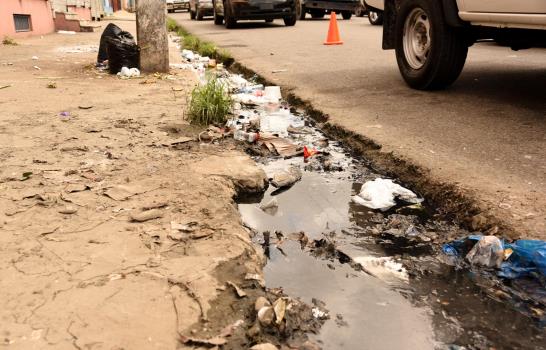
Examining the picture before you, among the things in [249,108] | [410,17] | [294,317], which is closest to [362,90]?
[410,17]

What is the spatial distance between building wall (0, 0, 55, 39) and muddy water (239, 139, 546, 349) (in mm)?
10812

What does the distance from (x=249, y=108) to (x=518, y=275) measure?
140 inches

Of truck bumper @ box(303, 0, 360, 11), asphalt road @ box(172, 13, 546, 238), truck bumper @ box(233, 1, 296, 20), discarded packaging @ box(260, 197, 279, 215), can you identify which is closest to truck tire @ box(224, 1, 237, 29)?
truck bumper @ box(233, 1, 296, 20)

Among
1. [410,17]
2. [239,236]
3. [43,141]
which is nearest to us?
[239,236]

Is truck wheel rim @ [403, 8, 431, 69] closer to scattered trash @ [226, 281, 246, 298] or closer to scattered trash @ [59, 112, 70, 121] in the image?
scattered trash @ [59, 112, 70, 121]

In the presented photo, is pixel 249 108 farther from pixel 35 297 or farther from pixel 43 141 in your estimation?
pixel 35 297

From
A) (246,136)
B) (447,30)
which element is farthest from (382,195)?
(447,30)

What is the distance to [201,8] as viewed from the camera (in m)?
18.4

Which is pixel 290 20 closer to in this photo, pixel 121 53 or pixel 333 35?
pixel 333 35

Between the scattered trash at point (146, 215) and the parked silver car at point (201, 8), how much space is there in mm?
16431

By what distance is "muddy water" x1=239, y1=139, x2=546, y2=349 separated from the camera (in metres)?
1.80

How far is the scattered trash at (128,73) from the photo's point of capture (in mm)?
6430

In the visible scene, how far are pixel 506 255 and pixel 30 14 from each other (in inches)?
531

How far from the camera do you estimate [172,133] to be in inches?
156
